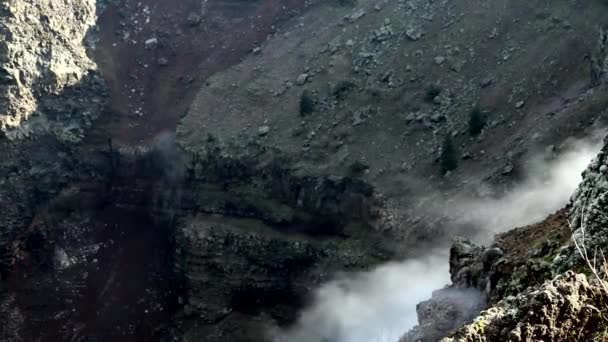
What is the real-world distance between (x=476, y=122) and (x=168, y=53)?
92.8 ft

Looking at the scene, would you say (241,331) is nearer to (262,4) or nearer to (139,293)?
(139,293)

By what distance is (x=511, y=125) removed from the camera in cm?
3456

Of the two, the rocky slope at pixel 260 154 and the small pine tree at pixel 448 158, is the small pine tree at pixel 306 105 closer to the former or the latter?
the rocky slope at pixel 260 154

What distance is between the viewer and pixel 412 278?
31.2m

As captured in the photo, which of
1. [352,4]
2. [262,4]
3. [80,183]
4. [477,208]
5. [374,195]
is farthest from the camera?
[262,4]

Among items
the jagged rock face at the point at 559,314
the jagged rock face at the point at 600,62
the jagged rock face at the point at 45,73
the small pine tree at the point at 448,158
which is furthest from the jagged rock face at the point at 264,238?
the jagged rock face at the point at 559,314

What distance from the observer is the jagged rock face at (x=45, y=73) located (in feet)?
134

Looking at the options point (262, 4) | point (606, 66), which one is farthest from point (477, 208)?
point (262, 4)

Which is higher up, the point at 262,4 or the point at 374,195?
the point at 262,4

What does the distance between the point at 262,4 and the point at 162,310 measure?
28.1 metres

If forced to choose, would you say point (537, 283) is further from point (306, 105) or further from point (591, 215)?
point (306, 105)

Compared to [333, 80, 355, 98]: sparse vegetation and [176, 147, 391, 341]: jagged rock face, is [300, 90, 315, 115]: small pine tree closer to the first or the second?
[333, 80, 355, 98]: sparse vegetation

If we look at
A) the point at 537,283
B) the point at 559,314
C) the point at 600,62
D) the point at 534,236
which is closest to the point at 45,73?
the point at 600,62

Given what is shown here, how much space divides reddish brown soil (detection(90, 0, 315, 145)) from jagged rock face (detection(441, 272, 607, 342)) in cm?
4060
